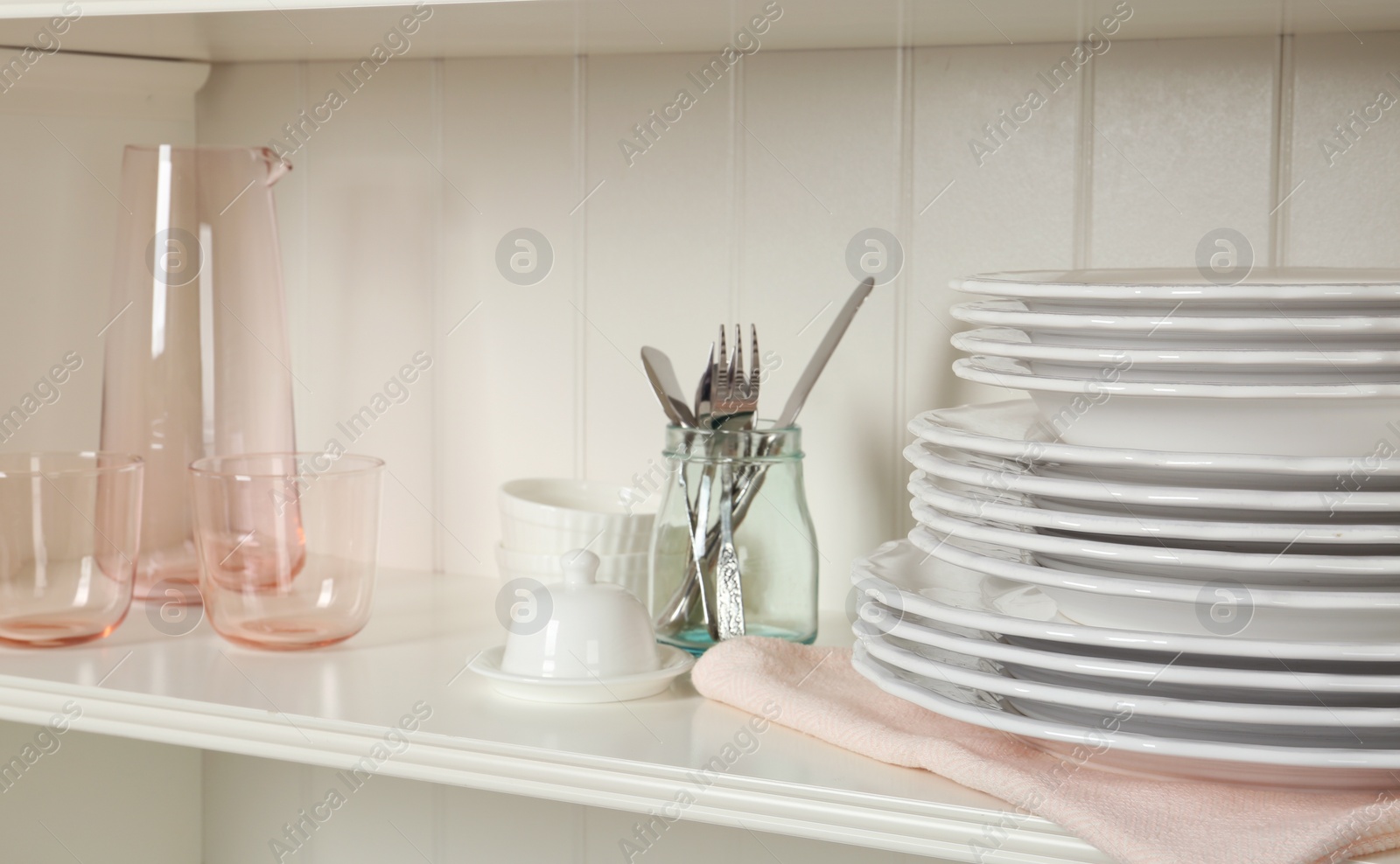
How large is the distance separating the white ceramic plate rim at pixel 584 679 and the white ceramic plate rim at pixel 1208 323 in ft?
0.94

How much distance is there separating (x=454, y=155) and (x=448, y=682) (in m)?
0.47

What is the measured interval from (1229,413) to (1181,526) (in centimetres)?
5

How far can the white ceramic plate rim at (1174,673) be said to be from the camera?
20.2 inches

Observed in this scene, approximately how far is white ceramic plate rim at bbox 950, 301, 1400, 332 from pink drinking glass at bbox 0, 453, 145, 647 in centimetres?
57

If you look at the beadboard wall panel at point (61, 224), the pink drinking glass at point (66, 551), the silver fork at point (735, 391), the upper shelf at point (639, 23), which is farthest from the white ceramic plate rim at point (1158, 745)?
the beadboard wall panel at point (61, 224)

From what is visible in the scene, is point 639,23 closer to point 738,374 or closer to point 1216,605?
point 738,374

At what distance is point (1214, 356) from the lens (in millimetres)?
526

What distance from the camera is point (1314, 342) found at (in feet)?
1.74

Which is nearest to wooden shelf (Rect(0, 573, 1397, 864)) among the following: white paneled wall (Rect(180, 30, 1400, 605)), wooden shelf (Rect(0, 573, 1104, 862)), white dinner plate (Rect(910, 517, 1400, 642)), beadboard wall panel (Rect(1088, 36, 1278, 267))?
wooden shelf (Rect(0, 573, 1104, 862))

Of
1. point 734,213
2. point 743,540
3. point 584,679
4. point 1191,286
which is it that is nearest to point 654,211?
point 734,213

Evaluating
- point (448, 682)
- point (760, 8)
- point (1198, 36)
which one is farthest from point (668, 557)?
point (1198, 36)

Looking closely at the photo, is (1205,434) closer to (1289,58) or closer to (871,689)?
(871,689)

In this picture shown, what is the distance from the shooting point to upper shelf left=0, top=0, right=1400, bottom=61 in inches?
27.7

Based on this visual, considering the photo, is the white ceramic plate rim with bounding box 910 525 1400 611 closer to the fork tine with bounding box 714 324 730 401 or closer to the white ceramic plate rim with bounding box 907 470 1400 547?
the white ceramic plate rim with bounding box 907 470 1400 547
